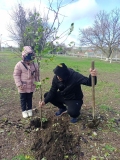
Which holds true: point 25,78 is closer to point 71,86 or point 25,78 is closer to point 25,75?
point 25,75

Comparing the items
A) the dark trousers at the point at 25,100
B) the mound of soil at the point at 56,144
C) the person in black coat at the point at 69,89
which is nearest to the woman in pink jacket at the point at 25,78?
the dark trousers at the point at 25,100

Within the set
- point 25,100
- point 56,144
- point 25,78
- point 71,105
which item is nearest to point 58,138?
point 56,144

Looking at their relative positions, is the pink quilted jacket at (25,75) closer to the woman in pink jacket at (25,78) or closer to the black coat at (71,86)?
the woman in pink jacket at (25,78)

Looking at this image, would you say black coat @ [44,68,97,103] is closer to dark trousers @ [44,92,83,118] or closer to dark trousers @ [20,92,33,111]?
dark trousers @ [44,92,83,118]

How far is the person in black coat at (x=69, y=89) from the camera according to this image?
11.9ft

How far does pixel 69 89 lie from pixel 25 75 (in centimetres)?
105

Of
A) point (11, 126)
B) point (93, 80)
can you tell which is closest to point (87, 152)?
point (93, 80)

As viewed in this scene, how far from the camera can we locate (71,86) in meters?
3.79

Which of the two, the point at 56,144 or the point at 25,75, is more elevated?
the point at 25,75

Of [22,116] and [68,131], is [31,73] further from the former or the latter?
[68,131]

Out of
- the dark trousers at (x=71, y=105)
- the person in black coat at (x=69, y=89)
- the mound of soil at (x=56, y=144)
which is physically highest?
the person in black coat at (x=69, y=89)

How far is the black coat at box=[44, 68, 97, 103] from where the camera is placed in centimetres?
374

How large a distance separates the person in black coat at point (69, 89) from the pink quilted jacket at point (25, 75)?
50 cm

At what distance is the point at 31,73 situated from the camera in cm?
413
